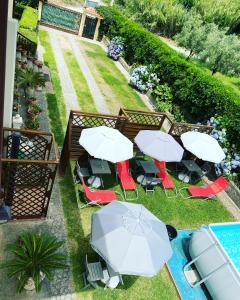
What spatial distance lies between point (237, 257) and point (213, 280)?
8.53ft

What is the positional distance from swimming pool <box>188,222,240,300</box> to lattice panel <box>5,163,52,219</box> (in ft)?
15.8

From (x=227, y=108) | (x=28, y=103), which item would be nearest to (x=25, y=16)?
(x=28, y=103)

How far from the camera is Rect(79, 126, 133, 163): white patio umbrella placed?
1015 cm

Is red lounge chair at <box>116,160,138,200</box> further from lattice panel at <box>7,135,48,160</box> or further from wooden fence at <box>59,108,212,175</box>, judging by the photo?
lattice panel at <box>7,135,48,160</box>

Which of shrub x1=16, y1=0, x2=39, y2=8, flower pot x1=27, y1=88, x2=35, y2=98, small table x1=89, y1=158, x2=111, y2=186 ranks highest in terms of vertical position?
small table x1=89, y1=158, x2=111, y2=186

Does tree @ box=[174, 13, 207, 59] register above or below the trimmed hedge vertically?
above

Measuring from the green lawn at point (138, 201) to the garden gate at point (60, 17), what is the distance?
1625cm

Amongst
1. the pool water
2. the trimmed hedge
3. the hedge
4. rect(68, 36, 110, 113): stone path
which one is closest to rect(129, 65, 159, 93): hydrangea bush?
the hedge

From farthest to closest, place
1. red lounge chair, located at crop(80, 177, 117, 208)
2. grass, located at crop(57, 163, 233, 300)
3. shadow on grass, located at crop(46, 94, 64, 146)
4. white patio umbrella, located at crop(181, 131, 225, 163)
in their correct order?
shadow on grass, located at crop(46, 94, 64, 146)
white patio umbrella, located at crop(181, 131, 225, 163)
red lounge chair, located at crop(80, 177, 117, 208)
grass, located at crop(57, 163, 233, 300)

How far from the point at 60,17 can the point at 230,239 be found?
2608cm

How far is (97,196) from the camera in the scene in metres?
10.0

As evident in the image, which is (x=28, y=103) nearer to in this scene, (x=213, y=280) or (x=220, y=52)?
(x=213, y=280)

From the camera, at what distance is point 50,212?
9.44 m

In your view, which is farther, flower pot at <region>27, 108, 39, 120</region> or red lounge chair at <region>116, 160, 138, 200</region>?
flower pot at <region>27, 108, 39, 120</region>
